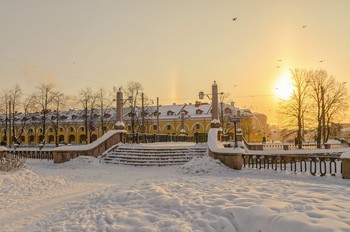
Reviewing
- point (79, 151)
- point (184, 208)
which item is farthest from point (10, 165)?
point (184, 208)

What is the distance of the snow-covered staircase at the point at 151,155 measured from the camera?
19172 mm

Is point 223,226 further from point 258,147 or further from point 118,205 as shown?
point 258,147

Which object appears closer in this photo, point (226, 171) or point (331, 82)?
point (226, 171)

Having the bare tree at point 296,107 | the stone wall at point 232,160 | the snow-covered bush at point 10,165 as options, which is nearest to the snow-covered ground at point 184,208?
the snow-covered bush at point 10,165

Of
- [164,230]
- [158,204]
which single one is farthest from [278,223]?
[158,204]

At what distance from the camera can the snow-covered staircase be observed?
62.9 feet

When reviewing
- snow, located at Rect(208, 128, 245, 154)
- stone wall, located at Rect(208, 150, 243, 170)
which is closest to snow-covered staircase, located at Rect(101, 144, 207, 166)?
snow, located at Rect(208, 128, 245, 154)

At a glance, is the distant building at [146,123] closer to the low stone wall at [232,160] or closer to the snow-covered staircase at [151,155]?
the snow-covered staircase at [151,155]

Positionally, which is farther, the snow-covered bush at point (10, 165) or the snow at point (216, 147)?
the snow at point (216, 147)

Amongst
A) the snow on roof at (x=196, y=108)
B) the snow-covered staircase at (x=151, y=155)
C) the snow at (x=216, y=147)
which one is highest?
the snow on roof at (x=196, y=108)

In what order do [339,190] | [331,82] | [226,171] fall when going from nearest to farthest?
[339,190] → [226,171] → [331,82]

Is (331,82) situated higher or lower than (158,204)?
higher

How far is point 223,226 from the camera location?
18.9 ft

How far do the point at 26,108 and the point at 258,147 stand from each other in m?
38.1
